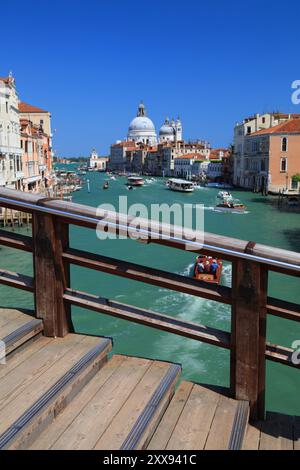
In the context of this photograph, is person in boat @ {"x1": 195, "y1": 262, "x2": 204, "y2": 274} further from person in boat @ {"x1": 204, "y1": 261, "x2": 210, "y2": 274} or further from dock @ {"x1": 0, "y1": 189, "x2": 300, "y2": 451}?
dock @ {"x1": 0, "y1": 189, "x2": 300, "y2": 451}

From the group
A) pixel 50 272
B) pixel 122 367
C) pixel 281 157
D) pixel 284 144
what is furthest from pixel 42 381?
pixel 281 157

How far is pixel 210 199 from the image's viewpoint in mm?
48250

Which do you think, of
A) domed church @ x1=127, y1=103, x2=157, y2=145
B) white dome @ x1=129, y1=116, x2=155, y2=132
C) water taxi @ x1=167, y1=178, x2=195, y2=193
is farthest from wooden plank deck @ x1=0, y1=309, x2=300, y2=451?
white dome @ x1=129, y1=116, x2=155, y2=132

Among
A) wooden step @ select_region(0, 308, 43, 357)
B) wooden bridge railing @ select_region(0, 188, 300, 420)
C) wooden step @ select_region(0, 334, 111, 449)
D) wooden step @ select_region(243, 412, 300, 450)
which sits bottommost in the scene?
wooden step @ select_region(243, 412, 300, 450)

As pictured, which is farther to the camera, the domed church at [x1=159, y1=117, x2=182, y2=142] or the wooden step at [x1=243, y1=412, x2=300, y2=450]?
the domed church at [x1=159, y1=117, x2=182, y2=142]

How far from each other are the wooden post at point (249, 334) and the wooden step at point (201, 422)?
72 millimetres

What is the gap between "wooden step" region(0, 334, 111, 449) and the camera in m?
1.86

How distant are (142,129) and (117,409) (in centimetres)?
13825

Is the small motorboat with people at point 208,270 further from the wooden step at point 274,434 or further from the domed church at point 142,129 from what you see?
the domed church at point 142,129

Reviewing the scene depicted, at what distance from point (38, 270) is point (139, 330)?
302 inches

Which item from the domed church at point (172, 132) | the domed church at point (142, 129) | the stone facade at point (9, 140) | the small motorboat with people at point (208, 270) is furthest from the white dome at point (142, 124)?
the small motorboat with people at point (208, 270)

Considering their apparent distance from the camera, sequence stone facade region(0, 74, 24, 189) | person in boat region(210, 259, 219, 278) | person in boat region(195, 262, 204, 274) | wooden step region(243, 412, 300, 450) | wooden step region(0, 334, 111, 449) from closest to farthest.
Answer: wooden step region(0, 334, 111, 449) < wooden step region(243, 412, 300, 450) < person in boat region(210, 259, 219, 278) < person in boat region(195, 262, 204, 274) < stone facade region(0, 74, 24, 189)

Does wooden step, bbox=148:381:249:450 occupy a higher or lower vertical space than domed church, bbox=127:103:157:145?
lower

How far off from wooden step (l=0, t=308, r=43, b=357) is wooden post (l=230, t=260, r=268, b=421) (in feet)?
3.37
